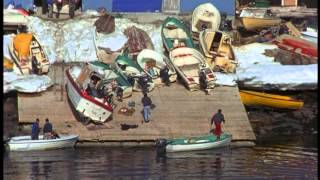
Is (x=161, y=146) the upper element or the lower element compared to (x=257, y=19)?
lower

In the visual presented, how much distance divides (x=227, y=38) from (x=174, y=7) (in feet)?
13.9

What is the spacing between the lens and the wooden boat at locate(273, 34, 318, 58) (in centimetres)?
3120

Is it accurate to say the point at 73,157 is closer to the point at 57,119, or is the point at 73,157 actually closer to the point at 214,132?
the point at 57,119

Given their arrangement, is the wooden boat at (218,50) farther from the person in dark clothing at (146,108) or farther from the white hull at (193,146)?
the white hull at (193,146)

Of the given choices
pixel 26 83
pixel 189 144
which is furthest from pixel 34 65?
pixel 189 144

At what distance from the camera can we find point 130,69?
2886cm

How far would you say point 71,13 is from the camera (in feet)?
108

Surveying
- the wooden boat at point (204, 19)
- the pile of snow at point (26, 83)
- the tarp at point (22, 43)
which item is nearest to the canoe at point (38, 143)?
the pile of snow at point (26, 83)

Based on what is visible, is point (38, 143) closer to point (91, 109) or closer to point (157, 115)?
point (91, 109)

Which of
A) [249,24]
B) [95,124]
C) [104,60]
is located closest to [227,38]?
[249,24]

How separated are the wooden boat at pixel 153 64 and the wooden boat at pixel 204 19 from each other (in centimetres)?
322

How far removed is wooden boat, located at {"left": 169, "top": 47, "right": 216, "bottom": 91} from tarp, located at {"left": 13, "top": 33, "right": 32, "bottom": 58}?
20.5 feet

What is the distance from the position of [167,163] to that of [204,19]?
13.3m

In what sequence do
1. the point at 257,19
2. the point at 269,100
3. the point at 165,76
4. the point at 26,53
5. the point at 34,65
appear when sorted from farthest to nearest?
the point at 257,19, the point at 26,53, the point at 34,65, the point at 165,76, the point at 269,100
